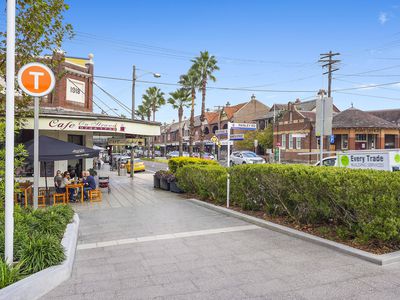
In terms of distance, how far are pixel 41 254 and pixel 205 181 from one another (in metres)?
7.02

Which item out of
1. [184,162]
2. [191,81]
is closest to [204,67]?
[191,81]

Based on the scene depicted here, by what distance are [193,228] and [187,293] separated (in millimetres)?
3500

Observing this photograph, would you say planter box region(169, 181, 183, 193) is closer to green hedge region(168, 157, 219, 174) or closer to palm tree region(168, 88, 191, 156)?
green hedge region(168, 157, 219, 174)

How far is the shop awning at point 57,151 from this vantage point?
10273 millimetres

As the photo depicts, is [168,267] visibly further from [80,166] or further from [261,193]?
[80,166]

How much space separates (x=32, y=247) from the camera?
14.9ft

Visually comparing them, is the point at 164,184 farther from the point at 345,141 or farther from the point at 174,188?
the point at 345,141

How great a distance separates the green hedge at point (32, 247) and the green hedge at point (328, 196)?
4562mm

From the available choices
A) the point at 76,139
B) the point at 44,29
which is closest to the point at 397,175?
the point at 44,29

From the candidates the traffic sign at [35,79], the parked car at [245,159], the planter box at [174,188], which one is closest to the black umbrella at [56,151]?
the planter box at [174,188]

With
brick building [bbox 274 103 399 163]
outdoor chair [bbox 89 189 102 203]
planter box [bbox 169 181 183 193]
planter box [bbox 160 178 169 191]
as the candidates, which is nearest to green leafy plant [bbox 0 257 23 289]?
outdoor chair [bbox 89 189 102 203]

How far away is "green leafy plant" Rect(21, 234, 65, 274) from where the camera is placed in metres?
4.33

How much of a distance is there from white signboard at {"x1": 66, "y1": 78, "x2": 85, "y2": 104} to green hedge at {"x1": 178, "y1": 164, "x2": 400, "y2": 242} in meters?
13.9

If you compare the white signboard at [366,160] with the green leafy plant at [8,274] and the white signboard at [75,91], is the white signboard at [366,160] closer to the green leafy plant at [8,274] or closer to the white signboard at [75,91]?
the green leafy plant at [8,274]
